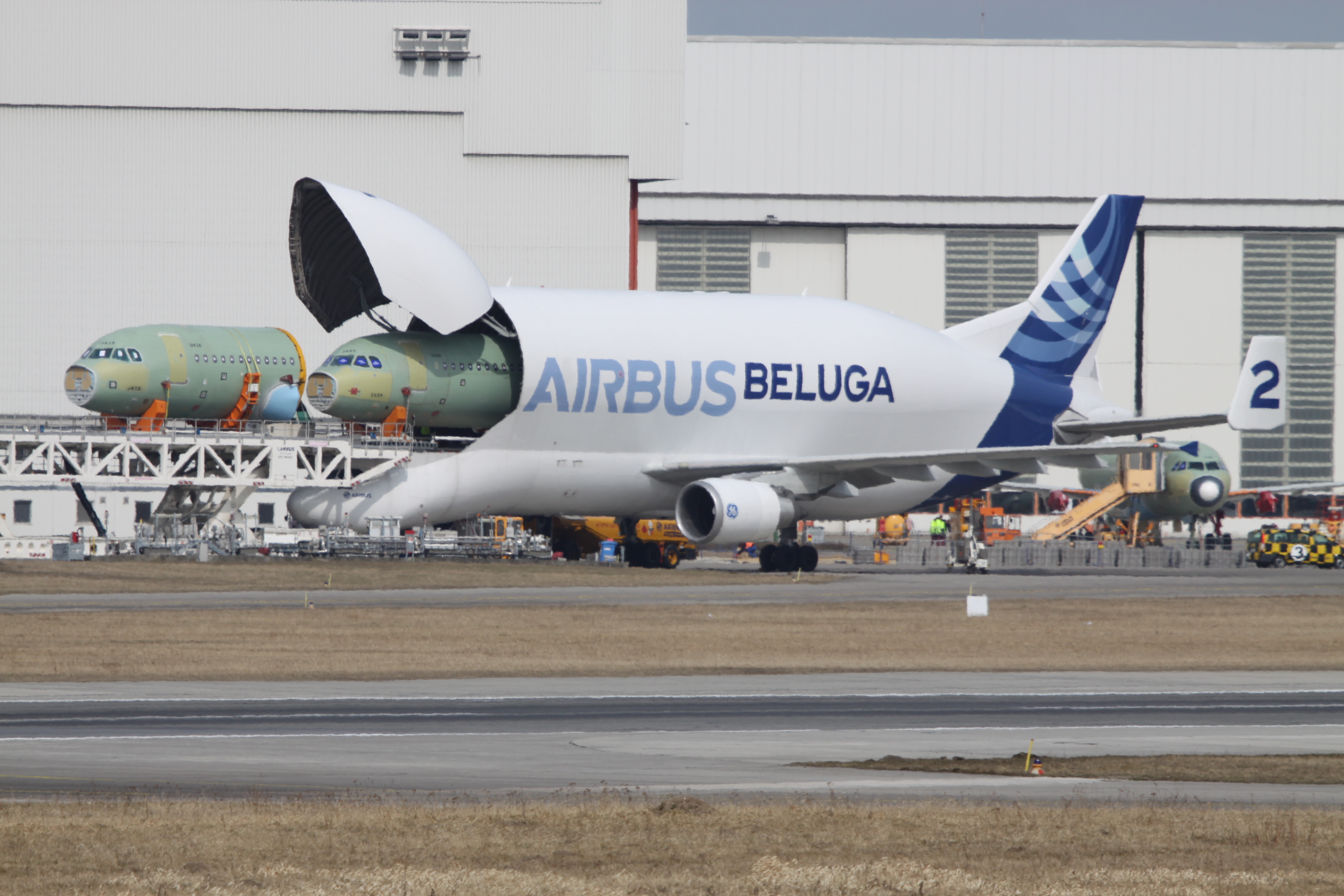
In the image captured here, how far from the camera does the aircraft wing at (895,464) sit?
169 ft

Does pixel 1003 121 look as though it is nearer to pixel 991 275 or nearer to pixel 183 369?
pixel 991 275

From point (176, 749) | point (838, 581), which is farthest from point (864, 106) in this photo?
point (176, 749)

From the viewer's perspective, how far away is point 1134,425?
57219 mm

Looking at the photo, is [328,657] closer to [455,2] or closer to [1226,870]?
[1226,870]

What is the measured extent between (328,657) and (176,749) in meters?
10.9

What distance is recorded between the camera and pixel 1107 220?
6244 centimetres

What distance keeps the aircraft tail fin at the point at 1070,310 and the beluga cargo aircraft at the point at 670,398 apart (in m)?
0.29

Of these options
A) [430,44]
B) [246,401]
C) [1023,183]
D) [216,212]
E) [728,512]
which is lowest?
[728,512]

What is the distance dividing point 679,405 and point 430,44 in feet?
108

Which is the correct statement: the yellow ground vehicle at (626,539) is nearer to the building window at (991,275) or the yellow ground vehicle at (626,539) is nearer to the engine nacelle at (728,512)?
the engine nacelle at (728,512)

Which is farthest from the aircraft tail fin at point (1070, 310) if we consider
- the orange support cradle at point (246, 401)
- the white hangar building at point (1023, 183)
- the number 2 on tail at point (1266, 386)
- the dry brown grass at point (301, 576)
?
the white hangar building at point (1023, 183)

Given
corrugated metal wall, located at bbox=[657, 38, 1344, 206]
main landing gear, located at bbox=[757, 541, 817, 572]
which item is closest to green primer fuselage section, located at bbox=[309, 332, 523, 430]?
main landing gear, located at bbox=[757, 541, 817, 572]

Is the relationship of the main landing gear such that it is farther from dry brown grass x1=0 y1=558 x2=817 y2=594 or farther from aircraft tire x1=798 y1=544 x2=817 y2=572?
dry brown grass x1=0 y1=558 x2=817 y2=594

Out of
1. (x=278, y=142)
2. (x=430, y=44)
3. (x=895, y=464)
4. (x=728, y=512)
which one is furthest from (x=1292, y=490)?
(x=278, y=142)
